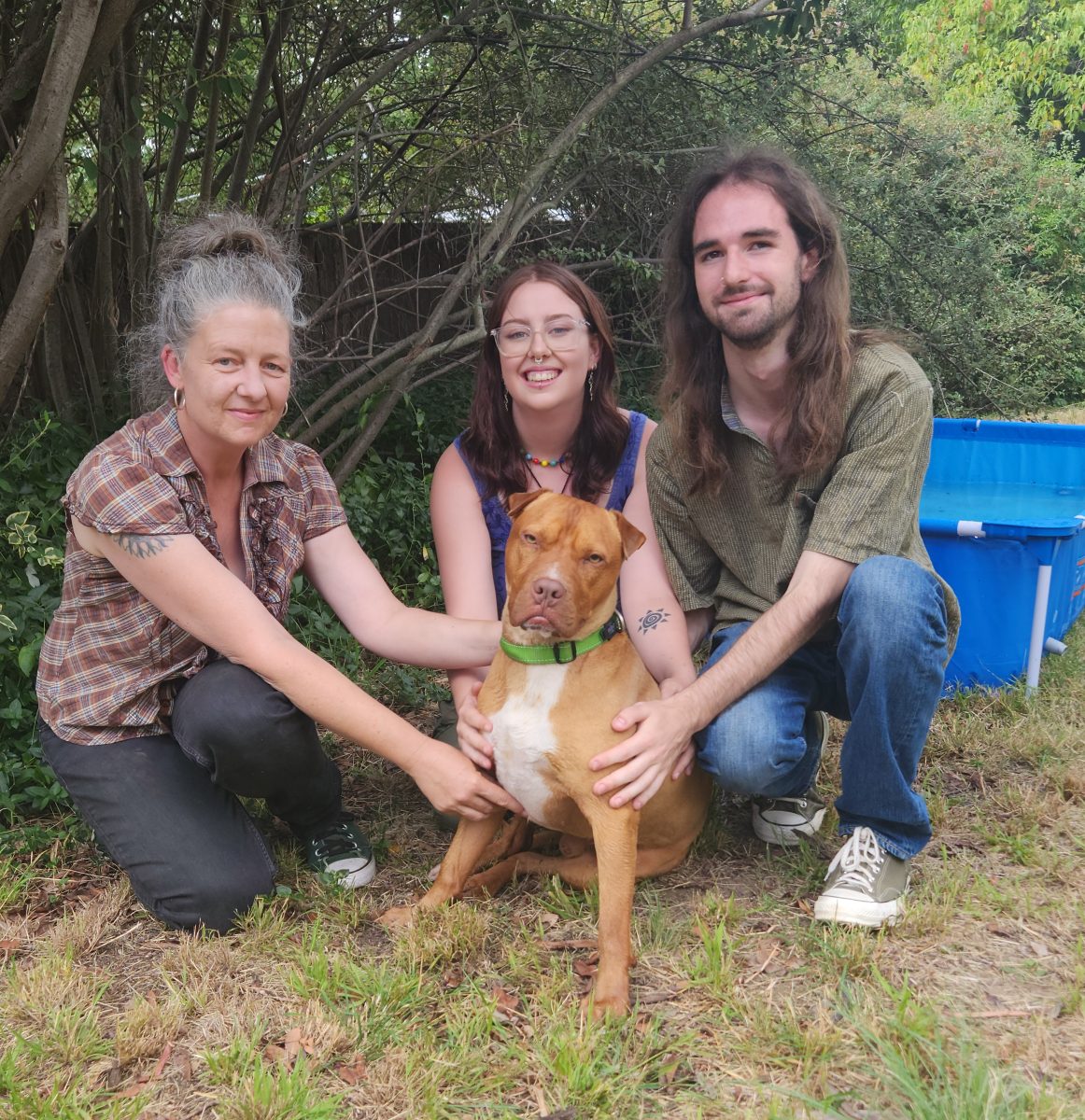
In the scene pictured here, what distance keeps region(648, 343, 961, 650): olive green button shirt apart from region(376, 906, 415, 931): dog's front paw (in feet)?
4.16

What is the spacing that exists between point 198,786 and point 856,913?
1892 mm

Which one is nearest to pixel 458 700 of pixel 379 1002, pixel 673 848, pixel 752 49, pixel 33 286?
pixel 673 848

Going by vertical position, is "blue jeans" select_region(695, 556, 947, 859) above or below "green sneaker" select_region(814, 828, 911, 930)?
above

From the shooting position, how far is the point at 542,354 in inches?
125

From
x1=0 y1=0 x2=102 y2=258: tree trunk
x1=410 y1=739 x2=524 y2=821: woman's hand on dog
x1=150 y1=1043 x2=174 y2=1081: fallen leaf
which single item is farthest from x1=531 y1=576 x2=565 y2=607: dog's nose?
x1=0 y1=0 x2=102 y2=258: tree trunk

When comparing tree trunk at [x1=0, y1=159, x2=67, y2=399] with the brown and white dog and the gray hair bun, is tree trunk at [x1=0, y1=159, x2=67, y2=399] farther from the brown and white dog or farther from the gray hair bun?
the brown and white dog

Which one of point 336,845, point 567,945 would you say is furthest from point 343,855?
point 567,945

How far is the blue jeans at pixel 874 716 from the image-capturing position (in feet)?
8.85

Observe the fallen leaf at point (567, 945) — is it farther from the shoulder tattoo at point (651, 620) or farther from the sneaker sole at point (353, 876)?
the shoulder tattoo at point (651, 620)

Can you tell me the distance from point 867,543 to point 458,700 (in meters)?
1.32

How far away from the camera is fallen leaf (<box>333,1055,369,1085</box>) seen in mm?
2219

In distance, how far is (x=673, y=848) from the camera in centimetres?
304

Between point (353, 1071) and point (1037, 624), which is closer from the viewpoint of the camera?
point (353, 1071)

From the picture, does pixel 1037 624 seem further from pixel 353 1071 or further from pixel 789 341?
pixel 353 1071
